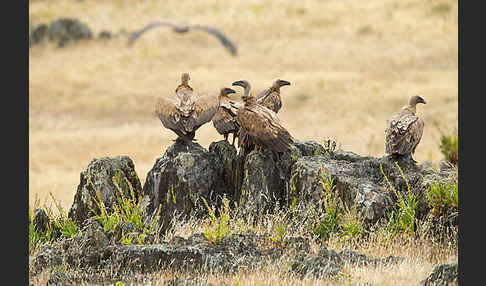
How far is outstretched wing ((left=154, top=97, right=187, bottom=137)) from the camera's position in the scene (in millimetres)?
12672

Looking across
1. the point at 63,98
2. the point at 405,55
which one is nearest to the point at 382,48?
the point at 405,55

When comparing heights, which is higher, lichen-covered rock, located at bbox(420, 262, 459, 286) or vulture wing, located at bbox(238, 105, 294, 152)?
vulture wing, located at bbox(238, 105, 294, 152)

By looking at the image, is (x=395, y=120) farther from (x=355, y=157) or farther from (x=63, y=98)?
(x=63, y=98)

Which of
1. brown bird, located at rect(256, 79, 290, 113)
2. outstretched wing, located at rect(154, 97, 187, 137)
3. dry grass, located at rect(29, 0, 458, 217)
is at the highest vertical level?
dry grass, located at rect(29, 0, 458, 217)

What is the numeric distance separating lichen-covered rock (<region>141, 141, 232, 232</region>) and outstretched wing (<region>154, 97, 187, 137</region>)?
0.60m

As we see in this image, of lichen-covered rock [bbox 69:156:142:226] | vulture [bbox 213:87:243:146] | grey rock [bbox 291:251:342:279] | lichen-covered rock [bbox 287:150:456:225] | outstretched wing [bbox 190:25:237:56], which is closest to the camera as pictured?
grey rock [bbox 291:251:342:279]

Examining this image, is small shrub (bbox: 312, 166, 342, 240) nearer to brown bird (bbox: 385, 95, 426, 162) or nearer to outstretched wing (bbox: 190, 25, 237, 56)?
brown bird (bbox: 385, 95, 426, 162)

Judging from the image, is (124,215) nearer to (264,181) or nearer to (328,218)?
(264,181)

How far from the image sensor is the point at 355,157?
13938 millimetres

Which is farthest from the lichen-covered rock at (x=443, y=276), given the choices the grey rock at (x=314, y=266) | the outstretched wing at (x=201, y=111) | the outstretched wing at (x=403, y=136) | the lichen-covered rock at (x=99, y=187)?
the lichen-covered rock at (x=99, y=187)

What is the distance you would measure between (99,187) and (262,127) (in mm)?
3061

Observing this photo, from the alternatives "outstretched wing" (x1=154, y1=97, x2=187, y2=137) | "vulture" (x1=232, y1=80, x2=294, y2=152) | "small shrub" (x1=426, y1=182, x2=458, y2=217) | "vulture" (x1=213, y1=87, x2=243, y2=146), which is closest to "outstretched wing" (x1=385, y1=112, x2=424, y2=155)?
"small shrub" (x1=426, y1=182, x2=458, y2=217)

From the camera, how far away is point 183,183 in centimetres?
1311

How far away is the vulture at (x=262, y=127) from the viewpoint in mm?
12461
